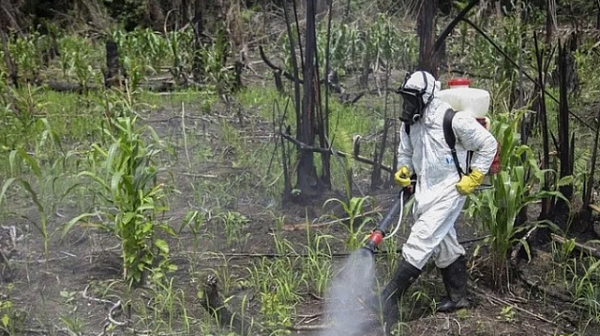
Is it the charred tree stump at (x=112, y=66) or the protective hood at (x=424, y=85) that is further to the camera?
the charred tree stump at (x=112, y=66)

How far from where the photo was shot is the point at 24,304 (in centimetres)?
377

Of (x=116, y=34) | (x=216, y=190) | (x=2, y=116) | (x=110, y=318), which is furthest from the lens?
(x=116, y=34)

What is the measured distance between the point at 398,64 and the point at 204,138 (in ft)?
15.0

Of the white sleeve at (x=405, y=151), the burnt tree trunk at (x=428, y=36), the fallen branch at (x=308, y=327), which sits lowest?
the fallen branch at (x=308, y=327)

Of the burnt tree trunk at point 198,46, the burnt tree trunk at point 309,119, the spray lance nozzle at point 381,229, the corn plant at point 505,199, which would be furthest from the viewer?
the burnt tree trunk at point 198,46

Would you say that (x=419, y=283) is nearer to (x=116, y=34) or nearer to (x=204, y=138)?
(x=204, y=138)

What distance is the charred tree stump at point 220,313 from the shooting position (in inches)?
139

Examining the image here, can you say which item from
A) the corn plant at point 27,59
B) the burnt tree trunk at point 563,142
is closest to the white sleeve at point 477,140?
the burnt tree trunk at point 563,142

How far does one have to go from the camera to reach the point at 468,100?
3557 mm

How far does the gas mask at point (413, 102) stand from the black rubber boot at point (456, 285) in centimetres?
73

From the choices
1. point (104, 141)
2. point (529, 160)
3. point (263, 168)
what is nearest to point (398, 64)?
point (263, 168)

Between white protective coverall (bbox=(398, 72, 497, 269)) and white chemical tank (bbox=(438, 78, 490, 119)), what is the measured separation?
0.14 ft

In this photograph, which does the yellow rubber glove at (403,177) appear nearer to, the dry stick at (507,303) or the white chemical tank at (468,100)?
the white chemical tank at (468,100)

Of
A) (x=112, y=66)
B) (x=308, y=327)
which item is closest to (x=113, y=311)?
(x=308, y=327)
